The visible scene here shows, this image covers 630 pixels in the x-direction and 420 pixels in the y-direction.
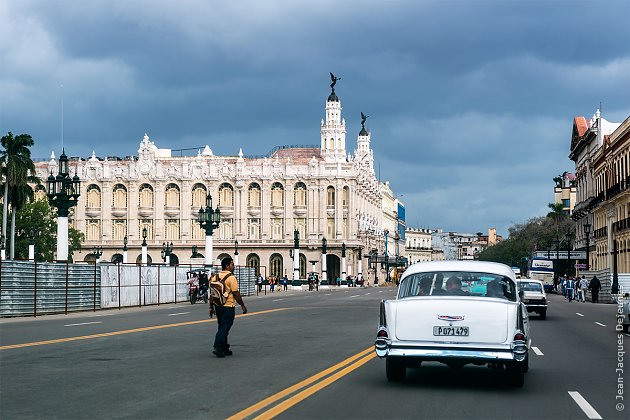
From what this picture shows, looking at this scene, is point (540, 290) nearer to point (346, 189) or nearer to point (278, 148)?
point (346, 189)

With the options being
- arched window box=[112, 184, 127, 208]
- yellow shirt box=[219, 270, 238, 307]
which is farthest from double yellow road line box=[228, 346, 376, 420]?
arched window box=[112, 184, 127, 208]

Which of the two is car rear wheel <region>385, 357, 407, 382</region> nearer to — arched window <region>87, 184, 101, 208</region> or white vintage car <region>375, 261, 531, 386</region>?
white vintage car <region>375, 261, 531, 386</region>

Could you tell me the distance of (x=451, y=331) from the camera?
38.2 feet

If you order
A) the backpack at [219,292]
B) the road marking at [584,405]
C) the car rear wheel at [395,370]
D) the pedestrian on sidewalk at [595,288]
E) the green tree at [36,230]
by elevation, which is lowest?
the pedestrian on sidewalk at [595,288]

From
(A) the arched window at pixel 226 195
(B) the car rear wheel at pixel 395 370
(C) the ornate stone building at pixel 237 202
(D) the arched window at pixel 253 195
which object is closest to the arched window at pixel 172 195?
(C) the ornate stone building at pixel 237 202

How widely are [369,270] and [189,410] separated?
121821 mm

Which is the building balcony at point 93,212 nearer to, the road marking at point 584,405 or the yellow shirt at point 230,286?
the yellow shirt at point 230,286

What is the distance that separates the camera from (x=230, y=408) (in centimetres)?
1012

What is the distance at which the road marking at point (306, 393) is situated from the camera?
980 cm

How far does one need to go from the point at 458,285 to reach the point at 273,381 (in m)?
2.99

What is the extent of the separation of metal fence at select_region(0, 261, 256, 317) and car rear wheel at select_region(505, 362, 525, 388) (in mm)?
23598

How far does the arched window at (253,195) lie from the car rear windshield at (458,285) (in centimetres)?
10932

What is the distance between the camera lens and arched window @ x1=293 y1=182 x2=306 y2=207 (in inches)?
4756

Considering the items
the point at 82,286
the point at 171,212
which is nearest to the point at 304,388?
the point at 82,286
